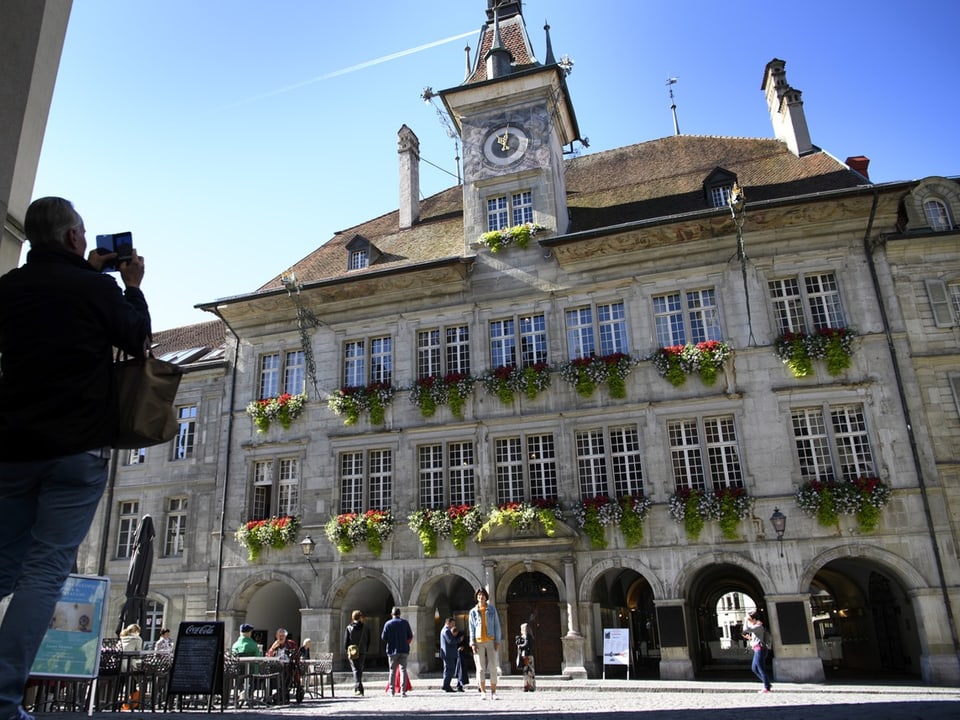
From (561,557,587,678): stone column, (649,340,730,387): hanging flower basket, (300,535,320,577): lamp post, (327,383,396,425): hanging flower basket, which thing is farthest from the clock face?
(300,535,320,577): lamp post

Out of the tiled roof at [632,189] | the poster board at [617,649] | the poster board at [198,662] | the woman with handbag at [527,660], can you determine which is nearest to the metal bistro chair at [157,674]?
the poster board at [198,662]

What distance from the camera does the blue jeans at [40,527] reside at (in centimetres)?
285

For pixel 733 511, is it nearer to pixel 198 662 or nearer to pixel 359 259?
pixel 198 662

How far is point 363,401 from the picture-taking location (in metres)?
22.1

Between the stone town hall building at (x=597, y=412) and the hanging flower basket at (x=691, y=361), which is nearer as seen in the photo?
the stone town hall building at (x=597, y=412)

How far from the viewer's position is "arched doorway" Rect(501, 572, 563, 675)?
1925cm

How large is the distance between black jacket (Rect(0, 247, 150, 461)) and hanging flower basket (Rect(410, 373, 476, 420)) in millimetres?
17734

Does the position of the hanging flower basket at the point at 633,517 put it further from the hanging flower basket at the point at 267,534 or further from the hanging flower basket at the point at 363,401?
the hanging flower basket at the point at 267,534

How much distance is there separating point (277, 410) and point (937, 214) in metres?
18.3

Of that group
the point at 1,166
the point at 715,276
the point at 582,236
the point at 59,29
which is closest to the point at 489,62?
the point at 582,236

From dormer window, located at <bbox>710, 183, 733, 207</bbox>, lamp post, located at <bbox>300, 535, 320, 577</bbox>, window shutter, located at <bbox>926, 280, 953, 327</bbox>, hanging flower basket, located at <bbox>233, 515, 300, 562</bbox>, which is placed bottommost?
lamp post, located at <bbox>300, 535, 320, 577</bbox>

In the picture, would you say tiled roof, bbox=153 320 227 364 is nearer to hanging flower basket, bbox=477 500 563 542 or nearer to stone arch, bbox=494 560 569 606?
hanging flower basket, bbox=477 500 563 542

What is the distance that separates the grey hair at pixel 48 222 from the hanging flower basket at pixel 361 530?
705 inches

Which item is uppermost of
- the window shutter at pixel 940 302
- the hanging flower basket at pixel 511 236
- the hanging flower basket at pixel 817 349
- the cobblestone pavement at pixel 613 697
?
the hanging flower basket at pixel 511 236
